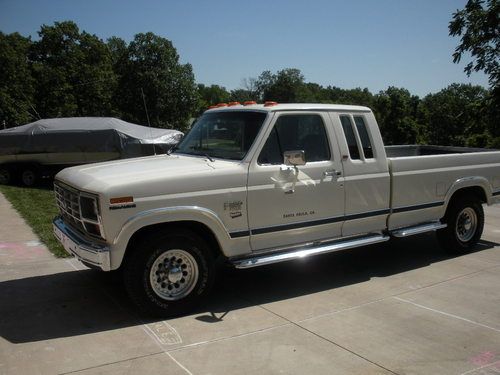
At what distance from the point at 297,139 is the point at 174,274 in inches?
81.9

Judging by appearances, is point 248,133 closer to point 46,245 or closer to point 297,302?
point 297,302

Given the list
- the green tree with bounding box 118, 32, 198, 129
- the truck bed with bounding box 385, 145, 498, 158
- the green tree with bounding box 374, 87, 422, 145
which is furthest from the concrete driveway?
the green tree with bounding box 374, 87, 422, 145

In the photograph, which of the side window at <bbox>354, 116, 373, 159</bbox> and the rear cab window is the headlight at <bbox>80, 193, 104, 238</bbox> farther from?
the side window at <bbox>354, 116, 373, 159</bbox>

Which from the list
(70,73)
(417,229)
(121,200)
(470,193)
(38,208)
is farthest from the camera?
(70,73)

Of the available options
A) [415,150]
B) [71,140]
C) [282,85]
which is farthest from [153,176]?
[282,85]

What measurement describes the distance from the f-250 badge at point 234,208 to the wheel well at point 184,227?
0.29 metres

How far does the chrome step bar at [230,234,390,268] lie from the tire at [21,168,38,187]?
1578cm

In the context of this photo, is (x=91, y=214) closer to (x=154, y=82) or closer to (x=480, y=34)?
(x=480, y=34)

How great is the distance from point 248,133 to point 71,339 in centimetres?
276

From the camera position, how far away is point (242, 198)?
5.27m

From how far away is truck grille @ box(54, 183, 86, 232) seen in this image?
5.05 m

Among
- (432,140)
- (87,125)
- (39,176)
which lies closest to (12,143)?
(39,176)

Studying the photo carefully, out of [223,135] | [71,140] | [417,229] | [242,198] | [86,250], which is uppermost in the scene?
[71,140]

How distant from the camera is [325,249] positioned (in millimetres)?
5809
